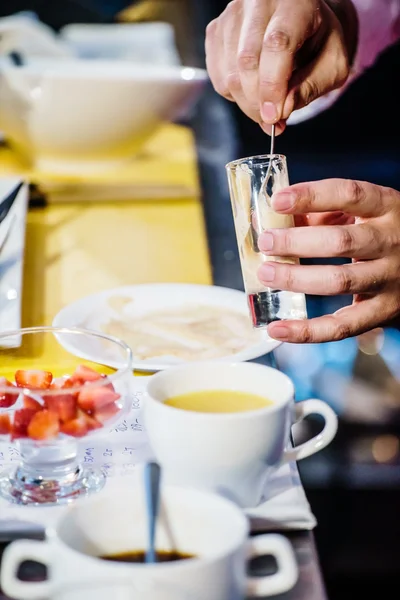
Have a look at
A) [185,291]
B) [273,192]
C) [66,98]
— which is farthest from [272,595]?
[66,98]

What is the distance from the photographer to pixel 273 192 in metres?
0.93

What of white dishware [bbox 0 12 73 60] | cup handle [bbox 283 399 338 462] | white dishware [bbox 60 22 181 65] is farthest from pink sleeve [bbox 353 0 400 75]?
cup handle [bbox 283 399 338 462]

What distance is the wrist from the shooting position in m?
1.46

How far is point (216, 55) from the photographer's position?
1.31 meters

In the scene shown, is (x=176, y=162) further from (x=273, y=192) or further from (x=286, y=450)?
(x=286, y=450)

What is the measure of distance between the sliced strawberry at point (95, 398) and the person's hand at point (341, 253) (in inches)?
10.9

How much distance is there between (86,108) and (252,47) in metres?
0.90

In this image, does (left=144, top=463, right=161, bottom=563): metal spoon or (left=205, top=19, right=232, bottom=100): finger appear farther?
(left=205, top=19, right=232, bottom=100): finger

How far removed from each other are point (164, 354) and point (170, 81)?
41.4 inches

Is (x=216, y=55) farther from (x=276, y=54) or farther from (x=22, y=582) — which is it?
(x=22, y=582)

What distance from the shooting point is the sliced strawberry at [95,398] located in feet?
2.26

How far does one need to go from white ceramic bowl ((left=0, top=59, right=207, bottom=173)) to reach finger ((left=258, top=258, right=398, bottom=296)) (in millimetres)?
1027

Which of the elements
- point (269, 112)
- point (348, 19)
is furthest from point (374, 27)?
point (269, 112)

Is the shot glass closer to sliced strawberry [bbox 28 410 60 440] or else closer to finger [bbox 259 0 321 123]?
finger [bbox 259 0 321 123]
